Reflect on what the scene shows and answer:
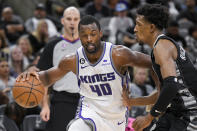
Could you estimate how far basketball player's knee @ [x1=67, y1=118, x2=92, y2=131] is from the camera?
495 cm

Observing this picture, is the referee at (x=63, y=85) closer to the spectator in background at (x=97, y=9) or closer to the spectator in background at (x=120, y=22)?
the spectator in background at (x=120, y=22)

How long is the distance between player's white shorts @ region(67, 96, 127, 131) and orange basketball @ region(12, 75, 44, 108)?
0.63m

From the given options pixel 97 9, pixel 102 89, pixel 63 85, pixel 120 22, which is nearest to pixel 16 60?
pixel 120 22

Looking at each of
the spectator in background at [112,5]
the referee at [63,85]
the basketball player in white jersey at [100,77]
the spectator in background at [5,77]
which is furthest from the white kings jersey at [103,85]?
the spectator in background at [112,5]

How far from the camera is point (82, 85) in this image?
17.2 feet

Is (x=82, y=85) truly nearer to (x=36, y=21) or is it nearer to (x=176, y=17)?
(x=36, y=21)

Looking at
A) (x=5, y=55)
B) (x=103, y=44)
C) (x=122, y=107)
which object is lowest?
(x=5, y=55)

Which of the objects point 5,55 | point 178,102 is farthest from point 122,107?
point 5,55

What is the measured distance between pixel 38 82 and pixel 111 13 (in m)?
8.11

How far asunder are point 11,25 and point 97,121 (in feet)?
23.4

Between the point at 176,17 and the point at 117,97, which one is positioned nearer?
the point at 117,97

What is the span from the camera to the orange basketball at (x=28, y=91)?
5.49 metres

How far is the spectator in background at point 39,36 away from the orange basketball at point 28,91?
5656 mm

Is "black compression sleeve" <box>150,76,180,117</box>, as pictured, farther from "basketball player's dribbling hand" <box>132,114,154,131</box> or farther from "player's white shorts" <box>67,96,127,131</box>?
"player's white shorts" <box>67,96,127,131</box>
